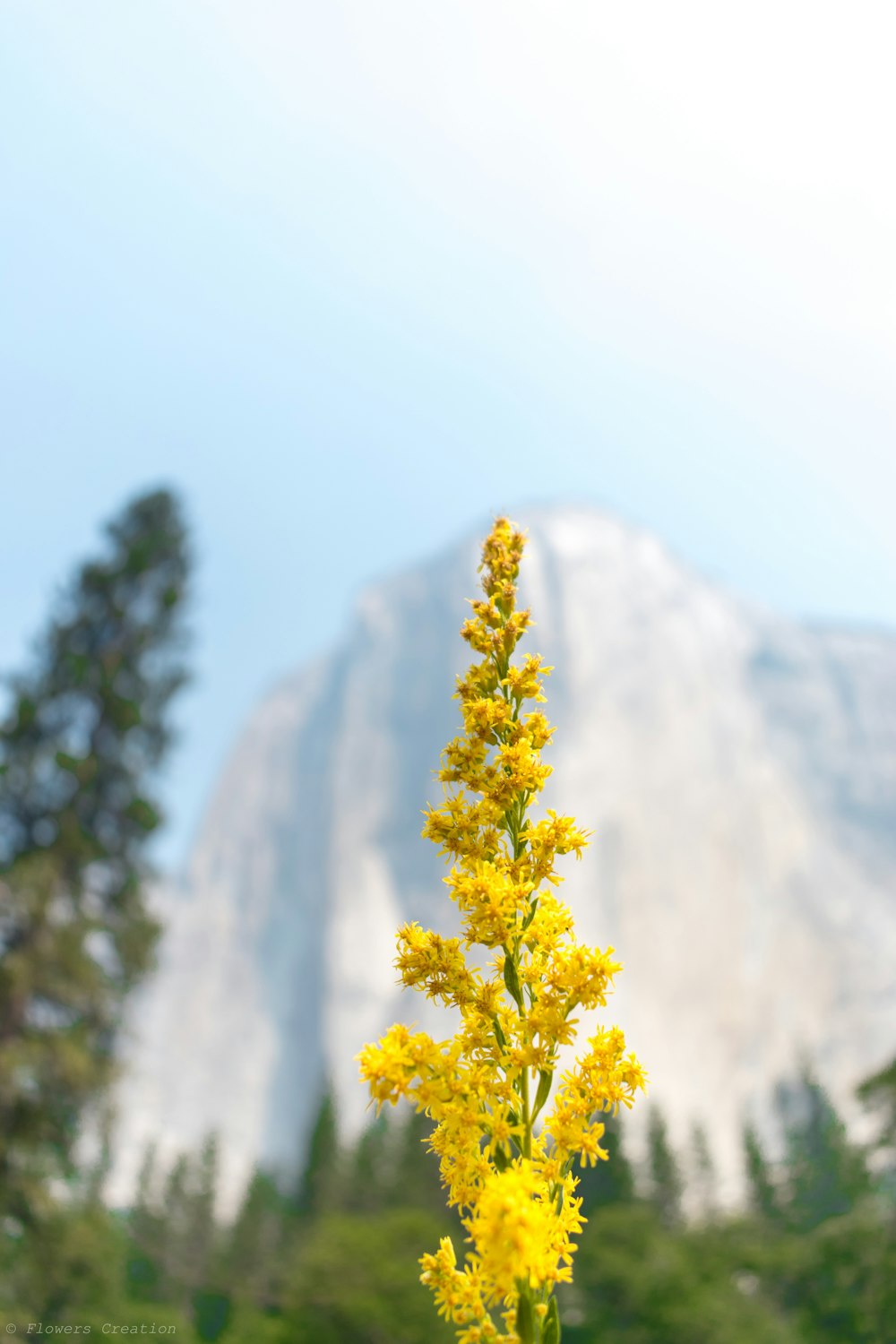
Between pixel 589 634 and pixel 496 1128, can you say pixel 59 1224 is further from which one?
pixel 589 634

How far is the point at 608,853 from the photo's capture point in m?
129

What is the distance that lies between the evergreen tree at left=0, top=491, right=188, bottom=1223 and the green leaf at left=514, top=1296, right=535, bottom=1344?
41.8ft

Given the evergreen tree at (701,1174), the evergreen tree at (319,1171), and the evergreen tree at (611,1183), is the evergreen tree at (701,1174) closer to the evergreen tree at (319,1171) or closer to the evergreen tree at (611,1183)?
the evergreen tree at (611,1183)

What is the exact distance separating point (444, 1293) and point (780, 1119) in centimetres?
11503

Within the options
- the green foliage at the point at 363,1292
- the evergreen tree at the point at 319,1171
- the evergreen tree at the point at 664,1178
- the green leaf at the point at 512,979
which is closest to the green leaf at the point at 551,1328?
the green leaf at the point at 512,979

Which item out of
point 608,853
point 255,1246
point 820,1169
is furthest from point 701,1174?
point 608,853

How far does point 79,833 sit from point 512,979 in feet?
47.2

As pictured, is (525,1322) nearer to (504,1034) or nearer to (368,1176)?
(504,1034)

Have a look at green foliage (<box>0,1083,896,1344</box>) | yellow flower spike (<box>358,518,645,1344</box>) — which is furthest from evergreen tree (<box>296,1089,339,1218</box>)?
yellow flower spike (<box>358,518,645,1344</box>)

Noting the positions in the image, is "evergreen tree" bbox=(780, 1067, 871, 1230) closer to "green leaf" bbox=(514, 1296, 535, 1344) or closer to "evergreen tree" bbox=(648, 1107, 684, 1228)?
"evergreen tree" bbox=(648, 1107, 684, 1228)

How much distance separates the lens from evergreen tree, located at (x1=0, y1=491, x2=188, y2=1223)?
1397 centimetres

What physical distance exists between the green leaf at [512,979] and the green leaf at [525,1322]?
1026 millimetres

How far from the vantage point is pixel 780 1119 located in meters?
101

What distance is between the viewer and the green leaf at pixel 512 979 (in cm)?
370
